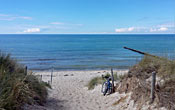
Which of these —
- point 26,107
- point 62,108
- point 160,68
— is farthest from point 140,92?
point 26,107

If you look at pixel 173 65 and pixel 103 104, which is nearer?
pixel 173 65

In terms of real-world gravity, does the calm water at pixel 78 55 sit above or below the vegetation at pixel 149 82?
below

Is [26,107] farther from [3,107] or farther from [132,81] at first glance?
[132,81]

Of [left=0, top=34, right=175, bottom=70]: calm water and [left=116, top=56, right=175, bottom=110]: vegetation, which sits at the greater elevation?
[left=116, top=56, right=175, bottom=110]: vegetation

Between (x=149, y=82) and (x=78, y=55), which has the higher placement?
(x=149, y=82)

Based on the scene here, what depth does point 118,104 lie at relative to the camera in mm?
8352

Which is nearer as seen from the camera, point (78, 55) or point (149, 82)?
point (149, 82)

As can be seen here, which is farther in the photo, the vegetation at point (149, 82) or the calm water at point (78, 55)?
the calm water at point (78, 55)

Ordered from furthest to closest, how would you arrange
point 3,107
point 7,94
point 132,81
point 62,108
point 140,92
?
point 132,81 < point 62,108 < point 140,92 < point 7,94 < point 3,107

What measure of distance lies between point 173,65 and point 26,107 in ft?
16.5

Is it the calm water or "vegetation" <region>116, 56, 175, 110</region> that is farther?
the calm water

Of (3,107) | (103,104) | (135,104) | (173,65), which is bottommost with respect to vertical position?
(103,104)

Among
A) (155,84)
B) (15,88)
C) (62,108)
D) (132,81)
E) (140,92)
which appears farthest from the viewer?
(132,81)

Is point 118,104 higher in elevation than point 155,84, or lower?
lower
